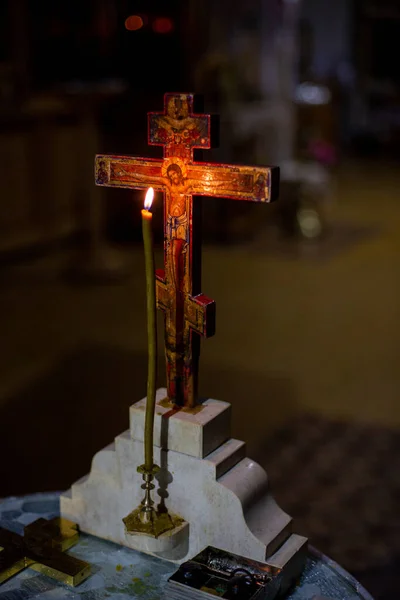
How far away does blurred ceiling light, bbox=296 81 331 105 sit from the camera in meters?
6.69

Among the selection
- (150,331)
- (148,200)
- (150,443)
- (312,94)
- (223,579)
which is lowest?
(223,579)

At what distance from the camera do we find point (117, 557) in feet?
4.74

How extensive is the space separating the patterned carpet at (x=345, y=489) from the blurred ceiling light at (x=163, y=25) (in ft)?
11.4

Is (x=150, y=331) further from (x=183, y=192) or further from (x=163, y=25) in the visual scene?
(x=163, y=25)

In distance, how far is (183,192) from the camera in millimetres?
1364

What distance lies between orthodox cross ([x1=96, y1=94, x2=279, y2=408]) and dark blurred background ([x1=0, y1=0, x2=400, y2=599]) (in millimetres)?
1073

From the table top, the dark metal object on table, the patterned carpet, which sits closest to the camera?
the dark metal object on table

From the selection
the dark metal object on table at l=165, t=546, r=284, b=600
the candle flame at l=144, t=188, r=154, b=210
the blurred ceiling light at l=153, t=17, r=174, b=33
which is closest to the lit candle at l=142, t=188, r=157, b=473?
the candle flame at l=144, t=188, r=154, b=210

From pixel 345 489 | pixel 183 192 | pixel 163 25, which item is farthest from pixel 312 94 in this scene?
pixel 183 192

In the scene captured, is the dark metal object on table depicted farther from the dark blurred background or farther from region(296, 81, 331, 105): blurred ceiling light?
region(296, 81, 331, 105): blurred ceiling light

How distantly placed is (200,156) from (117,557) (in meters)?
0.70

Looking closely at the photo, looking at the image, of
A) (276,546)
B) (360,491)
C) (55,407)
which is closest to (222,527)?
(276,546)

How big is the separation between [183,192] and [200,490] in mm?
491

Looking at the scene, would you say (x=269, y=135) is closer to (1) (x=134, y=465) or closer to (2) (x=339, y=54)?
(1) (x=134, y=465)
